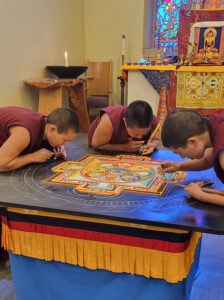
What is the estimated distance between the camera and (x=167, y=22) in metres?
5.09

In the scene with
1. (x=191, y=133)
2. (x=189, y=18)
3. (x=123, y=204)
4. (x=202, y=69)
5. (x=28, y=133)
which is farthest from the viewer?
(x=189, y=18)

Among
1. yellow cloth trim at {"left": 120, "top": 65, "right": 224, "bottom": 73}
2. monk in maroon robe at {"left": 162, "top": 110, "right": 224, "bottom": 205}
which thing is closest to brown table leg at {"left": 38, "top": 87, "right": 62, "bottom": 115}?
yellow cloth trim at {"left": 120, "top": 65, "right": 224, "bottom": 73}

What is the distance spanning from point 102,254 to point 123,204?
0.79ft

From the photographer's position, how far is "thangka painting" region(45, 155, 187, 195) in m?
1.28

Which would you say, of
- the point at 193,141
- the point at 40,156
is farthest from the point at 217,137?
the point at 40,156

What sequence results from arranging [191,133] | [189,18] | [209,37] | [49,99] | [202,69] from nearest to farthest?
[191,133]
[202,69]
[49,99]
[209,37]
[189,18]

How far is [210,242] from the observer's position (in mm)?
1938

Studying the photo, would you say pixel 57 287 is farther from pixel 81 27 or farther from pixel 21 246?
pixel 81 27

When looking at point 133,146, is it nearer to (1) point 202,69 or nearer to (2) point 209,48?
(1) point 202,69

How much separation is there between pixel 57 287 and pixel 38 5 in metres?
3.74

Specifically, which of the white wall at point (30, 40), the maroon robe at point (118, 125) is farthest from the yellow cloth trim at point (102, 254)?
the white wall at point (30, 40)

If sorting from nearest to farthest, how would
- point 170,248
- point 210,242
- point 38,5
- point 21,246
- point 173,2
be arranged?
point 170,248
point 21,246
point 210,242
point 38,5
point 173,2

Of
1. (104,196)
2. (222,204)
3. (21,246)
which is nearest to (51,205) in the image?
(104,196)

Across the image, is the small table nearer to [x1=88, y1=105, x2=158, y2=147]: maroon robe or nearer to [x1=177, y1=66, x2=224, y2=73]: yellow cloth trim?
[x1=177, y1=66, x2=224, y2=73]: yellow cloth trim
